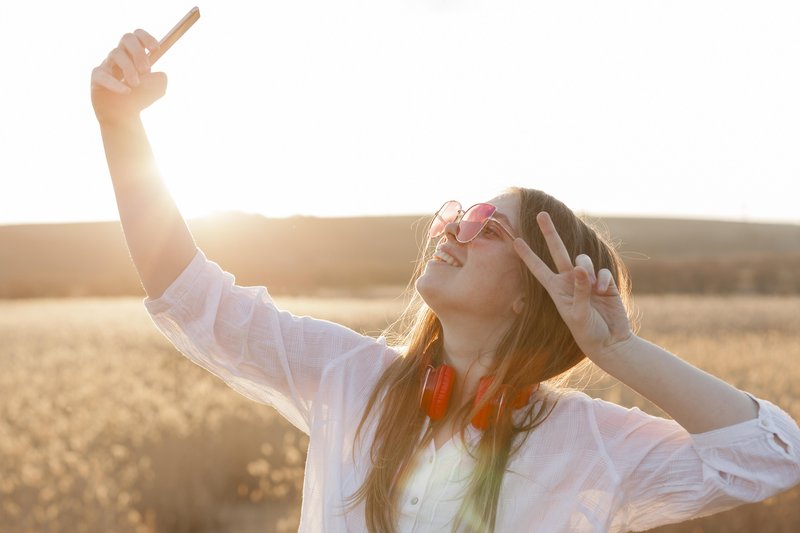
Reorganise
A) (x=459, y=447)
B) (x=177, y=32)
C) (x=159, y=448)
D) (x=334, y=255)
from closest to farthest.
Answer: (x=177, y=32), (x=459, y=447), (x=159, y=448), (x=334, y=255)

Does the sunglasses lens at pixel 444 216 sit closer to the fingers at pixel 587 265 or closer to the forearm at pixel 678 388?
the fingers at pixel 587 265

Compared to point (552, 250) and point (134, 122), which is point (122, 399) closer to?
point (134, 122)

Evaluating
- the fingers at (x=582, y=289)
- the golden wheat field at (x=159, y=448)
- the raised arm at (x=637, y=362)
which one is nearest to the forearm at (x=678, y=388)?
the raised arm at (x=637, y=362)

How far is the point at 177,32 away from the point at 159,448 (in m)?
4.60

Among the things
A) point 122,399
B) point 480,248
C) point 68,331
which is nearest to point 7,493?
point 122,399

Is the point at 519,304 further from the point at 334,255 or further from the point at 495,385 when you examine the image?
the point at 334,255

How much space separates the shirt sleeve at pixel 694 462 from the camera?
5.99 feet

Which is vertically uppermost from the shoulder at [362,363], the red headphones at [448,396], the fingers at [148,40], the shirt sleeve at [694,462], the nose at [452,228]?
the fingers at [148,40]

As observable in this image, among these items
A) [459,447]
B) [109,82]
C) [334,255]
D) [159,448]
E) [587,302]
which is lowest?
[334,255]

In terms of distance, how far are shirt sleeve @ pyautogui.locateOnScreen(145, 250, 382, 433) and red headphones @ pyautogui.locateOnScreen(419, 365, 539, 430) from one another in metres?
0.22

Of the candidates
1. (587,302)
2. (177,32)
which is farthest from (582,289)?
(177,32)

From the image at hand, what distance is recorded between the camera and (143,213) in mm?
2041

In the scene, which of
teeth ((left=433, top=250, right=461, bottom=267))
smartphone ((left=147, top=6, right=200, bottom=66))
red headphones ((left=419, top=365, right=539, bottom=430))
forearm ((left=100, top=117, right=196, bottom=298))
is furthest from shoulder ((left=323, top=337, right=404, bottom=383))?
smartphone ((left=147, top=6, right=200, bottom=66))

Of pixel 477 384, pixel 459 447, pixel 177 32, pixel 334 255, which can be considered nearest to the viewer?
pixel 177 32
